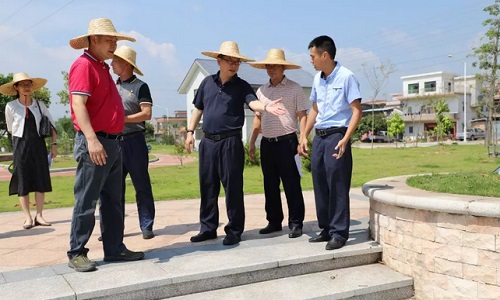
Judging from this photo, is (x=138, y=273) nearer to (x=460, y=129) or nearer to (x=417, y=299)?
(x=417, y=299)

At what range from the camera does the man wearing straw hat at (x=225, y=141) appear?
13.6 ft

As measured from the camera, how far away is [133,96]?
14.6 ft

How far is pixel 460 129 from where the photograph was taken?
58.6 metres

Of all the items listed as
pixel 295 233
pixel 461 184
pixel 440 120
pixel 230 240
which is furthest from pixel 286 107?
pixel 440 120

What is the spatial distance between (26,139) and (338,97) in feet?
11.7

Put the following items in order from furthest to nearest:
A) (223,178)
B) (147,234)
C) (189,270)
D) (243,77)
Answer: (243,77), (147,234), (223,178), (189,270)

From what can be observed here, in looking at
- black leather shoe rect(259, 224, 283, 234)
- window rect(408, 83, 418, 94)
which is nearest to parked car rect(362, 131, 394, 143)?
window rect(408, 83, 418, 94)

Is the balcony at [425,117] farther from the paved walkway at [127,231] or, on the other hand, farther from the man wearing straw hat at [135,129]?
the man wearing straw hat at [135,129]

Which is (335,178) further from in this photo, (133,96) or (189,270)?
(133,96)

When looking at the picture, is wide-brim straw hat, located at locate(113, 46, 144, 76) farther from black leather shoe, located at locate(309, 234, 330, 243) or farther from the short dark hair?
black leather shoe, located at locate(309, 234, 330, 243)

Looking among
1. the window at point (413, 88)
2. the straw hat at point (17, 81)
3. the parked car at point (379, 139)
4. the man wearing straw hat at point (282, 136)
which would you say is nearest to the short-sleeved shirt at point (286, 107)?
the man wearing straw hat at point (282, 136)

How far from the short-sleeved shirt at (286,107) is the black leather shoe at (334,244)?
116 centimetres

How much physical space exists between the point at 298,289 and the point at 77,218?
1.73m

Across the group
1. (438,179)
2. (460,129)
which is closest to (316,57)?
(438,179)
